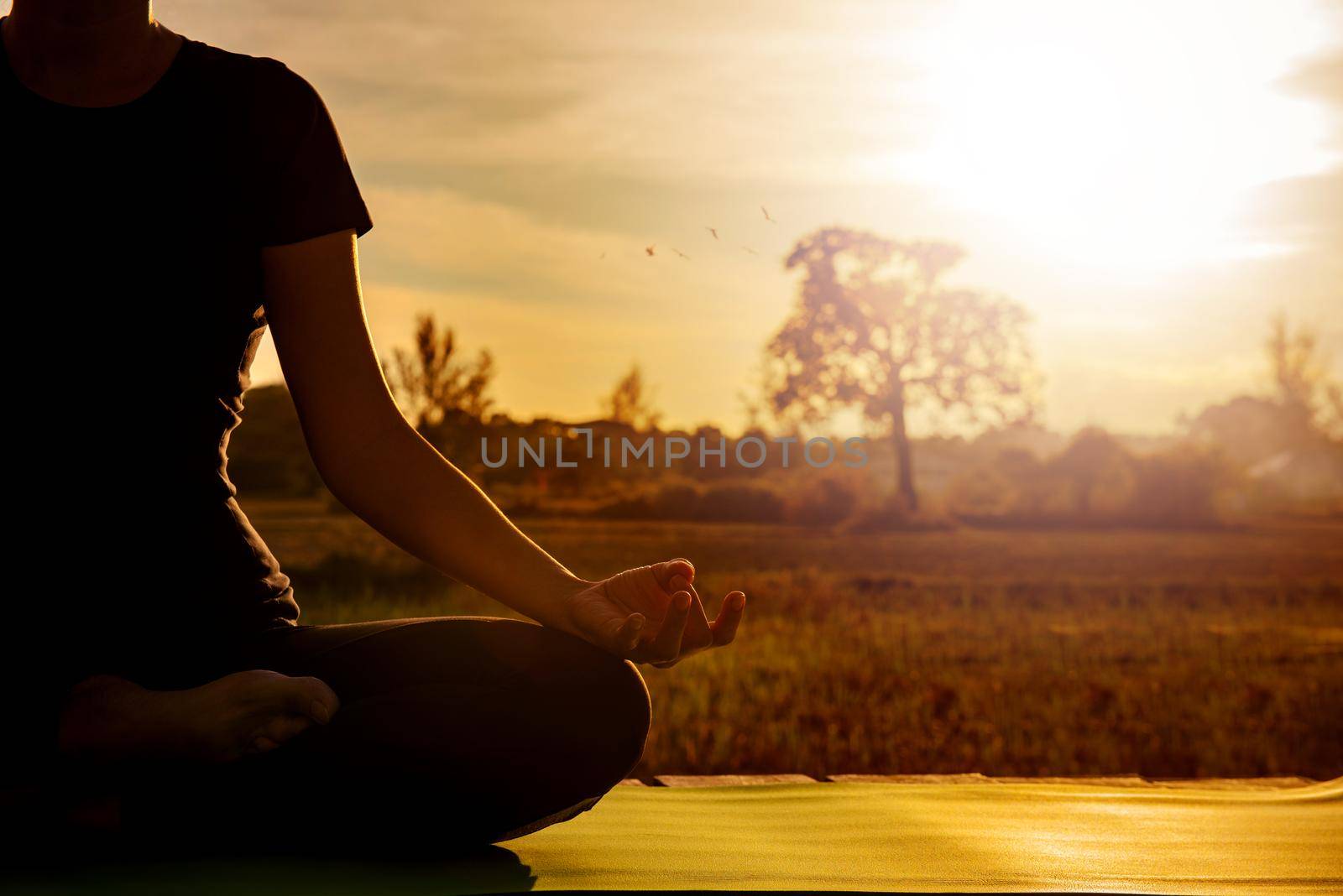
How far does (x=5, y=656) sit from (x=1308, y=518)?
26.6m

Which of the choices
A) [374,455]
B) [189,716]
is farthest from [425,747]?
[374,455]

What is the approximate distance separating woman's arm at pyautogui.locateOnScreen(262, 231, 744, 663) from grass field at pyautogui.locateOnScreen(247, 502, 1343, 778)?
7.91 feet

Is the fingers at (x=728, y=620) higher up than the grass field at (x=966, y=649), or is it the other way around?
the fingers at (x=728, y=620)

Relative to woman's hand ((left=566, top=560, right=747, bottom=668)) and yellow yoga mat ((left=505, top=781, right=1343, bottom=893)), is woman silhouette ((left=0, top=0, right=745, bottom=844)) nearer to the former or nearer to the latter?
woman's hand ((left=566, top=560, right=747, bottom=668))

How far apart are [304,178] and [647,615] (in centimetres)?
72

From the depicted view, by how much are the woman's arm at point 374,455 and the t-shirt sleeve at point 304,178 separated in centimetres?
2

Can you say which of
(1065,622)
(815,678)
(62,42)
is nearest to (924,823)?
(62,42)

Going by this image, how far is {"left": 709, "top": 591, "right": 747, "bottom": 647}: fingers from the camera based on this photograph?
60.2 inches

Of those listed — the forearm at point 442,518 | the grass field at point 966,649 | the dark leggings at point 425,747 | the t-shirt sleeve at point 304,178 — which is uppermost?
the t-shirt sleeve at point 304,178

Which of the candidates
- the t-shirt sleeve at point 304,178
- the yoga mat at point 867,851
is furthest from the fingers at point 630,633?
the t-shirt sleeve at point 304,178

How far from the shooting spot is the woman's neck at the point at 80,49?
156cm

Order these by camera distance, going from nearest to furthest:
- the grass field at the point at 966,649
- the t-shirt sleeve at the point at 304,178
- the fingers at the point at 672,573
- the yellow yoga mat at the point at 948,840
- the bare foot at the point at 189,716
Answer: the bare foot at the point at 189,716 → the fingers at the point at 672,573 → the t-shirt sleeve at the point at 304,178 → the yellow yoga mat at the point at 948,840 → the grass field at the point at 966,649

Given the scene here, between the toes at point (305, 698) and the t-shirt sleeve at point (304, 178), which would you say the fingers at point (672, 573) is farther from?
the t-shirt sleeve at point (304, 178)

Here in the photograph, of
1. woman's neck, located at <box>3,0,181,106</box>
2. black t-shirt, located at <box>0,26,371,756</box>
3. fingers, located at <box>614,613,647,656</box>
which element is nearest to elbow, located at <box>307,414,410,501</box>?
black t-shirt, located at <box>0,26,371,756</box>
